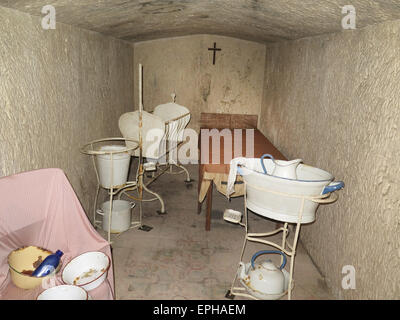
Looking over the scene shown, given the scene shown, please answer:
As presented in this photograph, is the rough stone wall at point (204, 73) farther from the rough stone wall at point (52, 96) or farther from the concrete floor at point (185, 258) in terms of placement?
the concrete floor at point (185, 258)

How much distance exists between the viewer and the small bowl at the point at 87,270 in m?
1.67

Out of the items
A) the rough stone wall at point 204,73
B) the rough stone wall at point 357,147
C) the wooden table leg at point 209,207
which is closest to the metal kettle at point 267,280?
the rough stone wall at point 357,147

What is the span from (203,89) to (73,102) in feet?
9.65

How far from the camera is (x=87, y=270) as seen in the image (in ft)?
5.91

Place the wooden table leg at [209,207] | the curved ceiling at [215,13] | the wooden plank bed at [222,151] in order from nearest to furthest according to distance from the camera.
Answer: the curved ceiling at [215,13], the wooden plank bed at [222,151], the wooden table leg at [209,207]

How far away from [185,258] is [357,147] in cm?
168

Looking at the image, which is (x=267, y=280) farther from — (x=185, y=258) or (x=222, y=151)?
(x=222, y=151)

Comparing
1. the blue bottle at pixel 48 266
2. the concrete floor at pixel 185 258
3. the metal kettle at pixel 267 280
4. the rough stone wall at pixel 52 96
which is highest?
the rough stone wall at pixel 52 96

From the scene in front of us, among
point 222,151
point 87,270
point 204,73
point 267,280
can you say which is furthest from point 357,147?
point 204,73

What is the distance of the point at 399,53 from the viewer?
171 cm

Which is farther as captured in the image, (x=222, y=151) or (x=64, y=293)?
(x=222, y=151)

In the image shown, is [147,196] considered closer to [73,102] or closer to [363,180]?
[73,102]

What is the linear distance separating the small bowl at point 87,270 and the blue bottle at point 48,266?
6 cm
